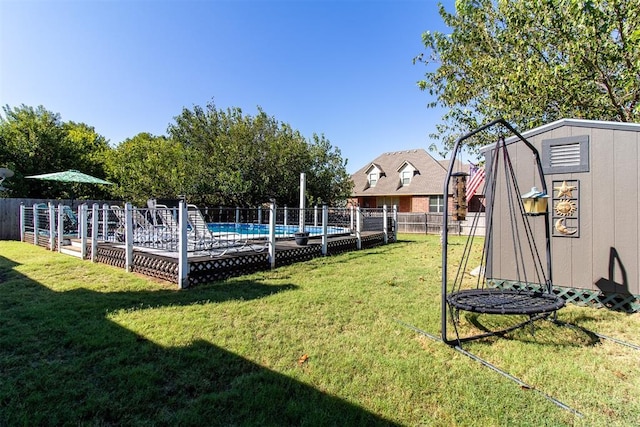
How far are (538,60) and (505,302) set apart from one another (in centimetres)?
655

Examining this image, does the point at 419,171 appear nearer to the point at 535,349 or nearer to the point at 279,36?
the point at 279,36

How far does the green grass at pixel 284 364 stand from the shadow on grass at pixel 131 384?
12 millimetres

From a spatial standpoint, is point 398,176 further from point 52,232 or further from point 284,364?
point 284,364

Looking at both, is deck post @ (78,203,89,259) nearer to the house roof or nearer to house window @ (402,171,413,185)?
the house roof

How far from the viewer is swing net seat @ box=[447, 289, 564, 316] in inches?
122

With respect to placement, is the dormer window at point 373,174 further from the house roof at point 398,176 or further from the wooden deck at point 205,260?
the wooden deck at point 205,260

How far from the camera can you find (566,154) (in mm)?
5031

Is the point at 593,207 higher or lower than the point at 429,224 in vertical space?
higher

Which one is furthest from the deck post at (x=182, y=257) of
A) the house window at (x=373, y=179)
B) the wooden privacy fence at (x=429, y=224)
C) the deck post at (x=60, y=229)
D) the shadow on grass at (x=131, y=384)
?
the house window at (x=373, y=179)

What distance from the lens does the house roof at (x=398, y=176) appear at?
2234 cm

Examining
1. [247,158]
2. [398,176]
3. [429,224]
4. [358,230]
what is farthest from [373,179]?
[358,230]

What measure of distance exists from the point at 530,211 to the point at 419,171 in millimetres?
20161

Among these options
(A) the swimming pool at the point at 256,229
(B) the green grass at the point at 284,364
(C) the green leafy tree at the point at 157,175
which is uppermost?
(C) the green leafy tree at the point at 157,175

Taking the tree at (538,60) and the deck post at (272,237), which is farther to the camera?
the deck post at (272,237)
